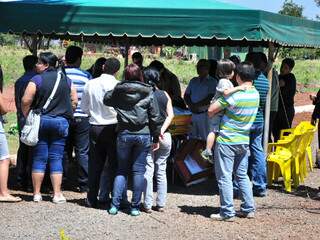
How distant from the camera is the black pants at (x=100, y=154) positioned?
6.75m

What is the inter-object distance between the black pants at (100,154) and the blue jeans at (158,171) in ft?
1.32

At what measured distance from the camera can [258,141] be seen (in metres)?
7.81

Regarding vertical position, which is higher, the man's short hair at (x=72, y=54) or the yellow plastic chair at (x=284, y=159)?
the man's short hair at (x=72, y=54)

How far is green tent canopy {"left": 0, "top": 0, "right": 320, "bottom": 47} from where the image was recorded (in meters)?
7.29

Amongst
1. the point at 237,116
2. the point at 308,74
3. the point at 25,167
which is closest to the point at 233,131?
the point at 237,116

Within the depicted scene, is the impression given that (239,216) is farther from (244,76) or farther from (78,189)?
(78,189)

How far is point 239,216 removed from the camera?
22.4 feet

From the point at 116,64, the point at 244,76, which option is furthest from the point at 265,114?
the point at 116,64

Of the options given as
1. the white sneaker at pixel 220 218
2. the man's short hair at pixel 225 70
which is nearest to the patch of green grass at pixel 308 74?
the man's short hair at pixel 225 70

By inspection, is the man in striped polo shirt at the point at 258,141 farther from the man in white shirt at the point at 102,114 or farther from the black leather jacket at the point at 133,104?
the man in white shirt at the point at 102,114

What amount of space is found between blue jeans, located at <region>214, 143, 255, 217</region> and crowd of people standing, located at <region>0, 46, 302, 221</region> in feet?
0.03

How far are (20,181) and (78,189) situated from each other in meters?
0.77

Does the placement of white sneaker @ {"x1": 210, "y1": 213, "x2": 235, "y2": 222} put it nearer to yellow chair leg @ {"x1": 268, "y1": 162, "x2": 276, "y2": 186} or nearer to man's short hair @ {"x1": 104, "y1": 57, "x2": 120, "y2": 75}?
man's short hair @ {"x1": 104, "y1": 57, "x2": 120, "y2": 75}

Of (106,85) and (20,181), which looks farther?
(20,181)
